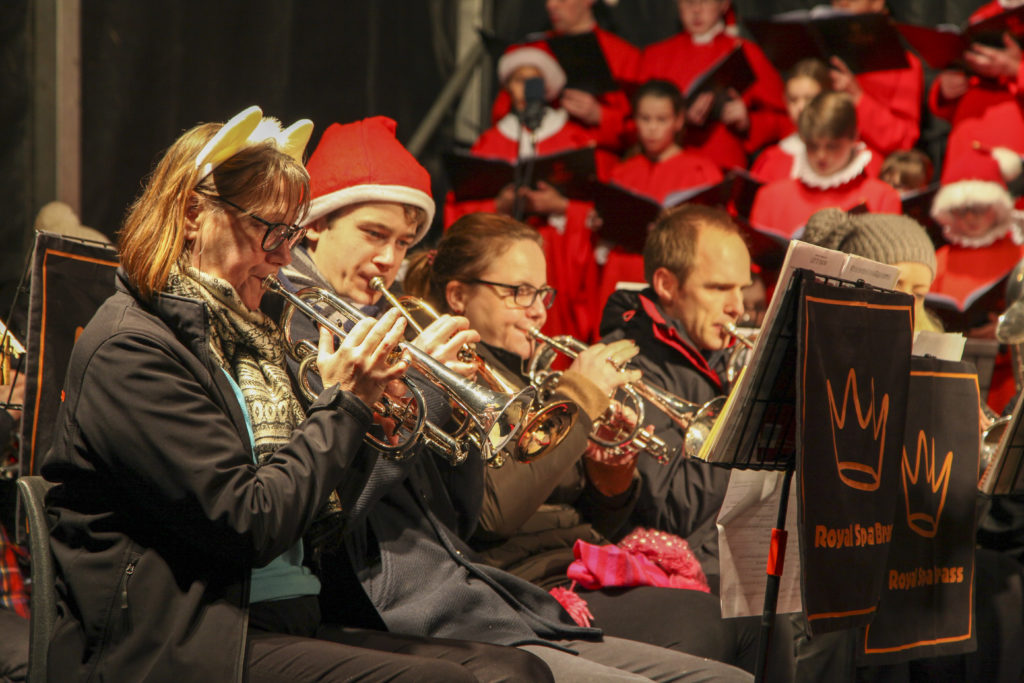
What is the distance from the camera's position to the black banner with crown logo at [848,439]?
203cm

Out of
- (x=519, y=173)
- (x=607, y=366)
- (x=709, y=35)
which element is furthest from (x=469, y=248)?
(x=709, y=35)

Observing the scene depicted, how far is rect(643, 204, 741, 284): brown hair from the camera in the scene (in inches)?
143

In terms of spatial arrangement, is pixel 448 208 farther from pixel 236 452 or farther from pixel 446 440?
pixel 236 452

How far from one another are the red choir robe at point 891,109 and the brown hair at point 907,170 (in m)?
0.24

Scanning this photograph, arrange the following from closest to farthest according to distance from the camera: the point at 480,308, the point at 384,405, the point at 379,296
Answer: the point at 384,405, the point at 379,296, the point at 480,308

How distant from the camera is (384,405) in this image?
235 centimetres

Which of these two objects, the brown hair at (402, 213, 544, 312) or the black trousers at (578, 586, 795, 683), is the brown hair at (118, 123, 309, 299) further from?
the black trousers at (578, 586, 795, 683)

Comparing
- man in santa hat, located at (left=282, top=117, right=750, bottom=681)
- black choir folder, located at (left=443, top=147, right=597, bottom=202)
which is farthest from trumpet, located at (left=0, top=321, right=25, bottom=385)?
black choir folder, located at (left=443, top=147, right=597, bottom=202)

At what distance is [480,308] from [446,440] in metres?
0.79

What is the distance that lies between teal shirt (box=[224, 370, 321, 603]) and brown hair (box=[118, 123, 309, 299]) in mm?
259

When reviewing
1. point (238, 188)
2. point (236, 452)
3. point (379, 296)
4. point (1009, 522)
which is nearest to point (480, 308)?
point (379, 296)

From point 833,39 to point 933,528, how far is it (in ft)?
13.8

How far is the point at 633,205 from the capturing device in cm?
536

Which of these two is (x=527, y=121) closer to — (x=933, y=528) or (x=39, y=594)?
(x=933, y=528)
